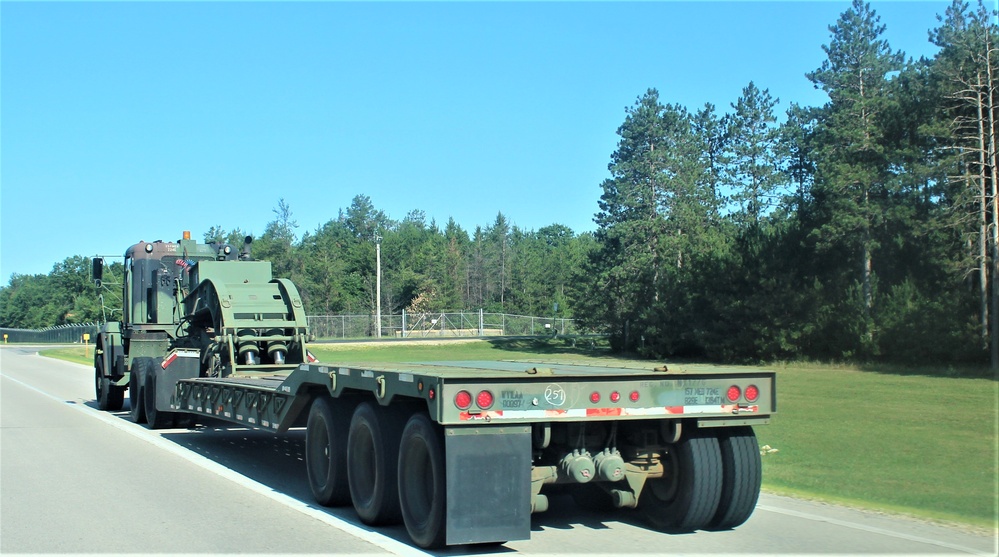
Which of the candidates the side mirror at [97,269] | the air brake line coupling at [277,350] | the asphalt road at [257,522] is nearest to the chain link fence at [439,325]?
the side mirror at [97,269]

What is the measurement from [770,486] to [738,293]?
40.6m

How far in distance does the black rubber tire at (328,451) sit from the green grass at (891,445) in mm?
1417

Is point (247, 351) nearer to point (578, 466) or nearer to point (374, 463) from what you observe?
point (374, 463)

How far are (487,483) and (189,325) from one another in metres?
12.7

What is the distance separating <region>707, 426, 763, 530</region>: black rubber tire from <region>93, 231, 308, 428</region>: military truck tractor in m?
9.01

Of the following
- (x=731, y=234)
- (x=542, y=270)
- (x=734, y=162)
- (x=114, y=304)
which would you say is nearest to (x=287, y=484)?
(x=114, y=304)

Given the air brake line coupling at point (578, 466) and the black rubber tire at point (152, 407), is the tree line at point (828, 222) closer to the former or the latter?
the black rubber tire at point (152, 407)

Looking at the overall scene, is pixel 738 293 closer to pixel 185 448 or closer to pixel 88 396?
pixel 88 396

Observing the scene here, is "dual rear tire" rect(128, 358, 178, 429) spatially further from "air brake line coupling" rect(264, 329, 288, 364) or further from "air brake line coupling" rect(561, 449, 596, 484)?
"air brake line coupling" rect(561, 449, 596, 484)

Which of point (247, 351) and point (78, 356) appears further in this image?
point (78, 356)

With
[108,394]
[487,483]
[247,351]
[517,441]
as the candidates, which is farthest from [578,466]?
[108,394]

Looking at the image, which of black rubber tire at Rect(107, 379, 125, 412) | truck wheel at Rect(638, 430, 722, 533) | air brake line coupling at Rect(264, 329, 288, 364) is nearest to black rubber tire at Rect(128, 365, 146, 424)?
black rubber tire at Rect(107, 379, 125, 412)

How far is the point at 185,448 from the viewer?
14688 millimetres

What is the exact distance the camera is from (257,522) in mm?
8875
